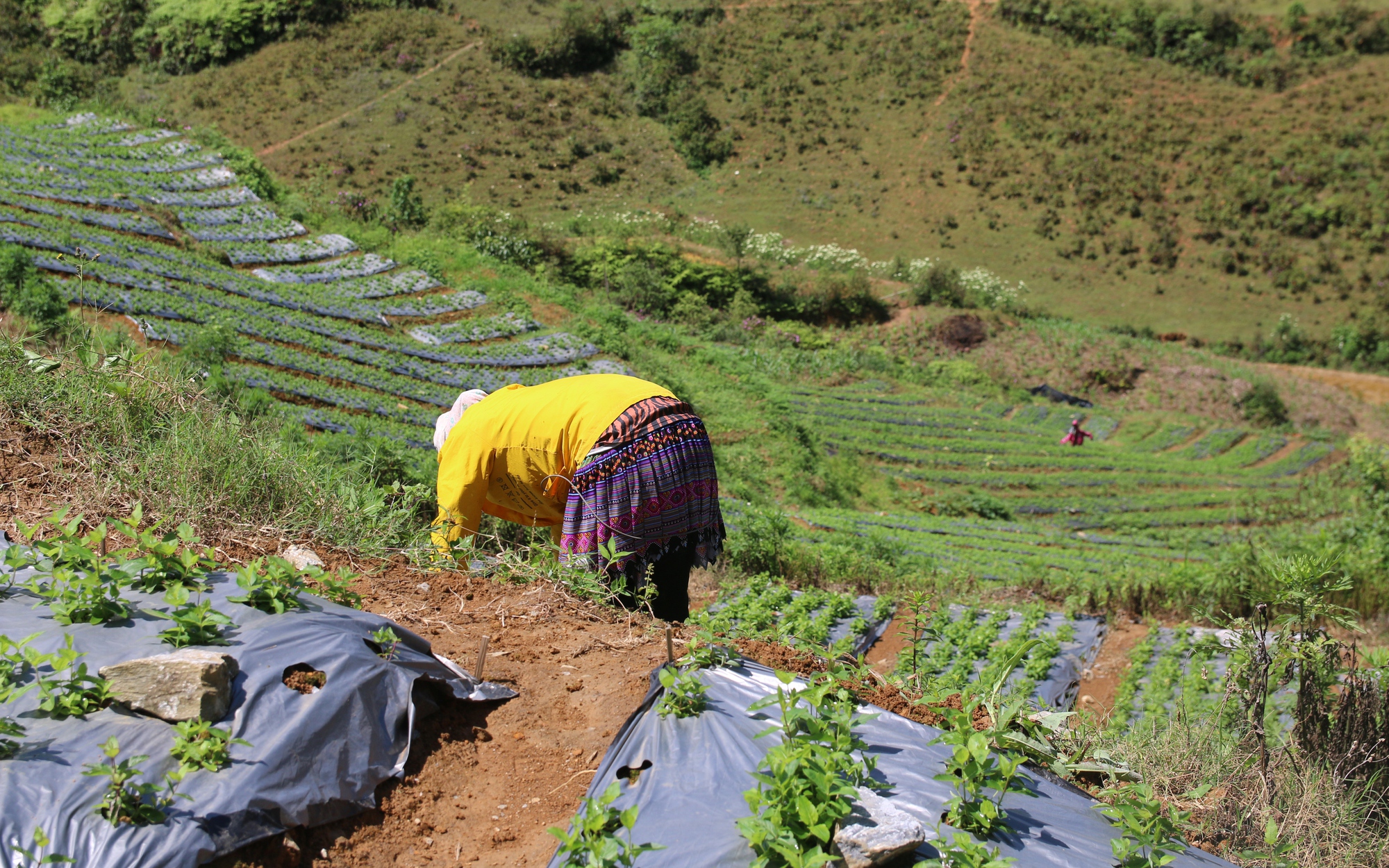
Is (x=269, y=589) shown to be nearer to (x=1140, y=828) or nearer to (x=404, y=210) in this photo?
(x=1140, y=828)

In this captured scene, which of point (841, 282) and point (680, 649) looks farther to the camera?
point (841, 282)

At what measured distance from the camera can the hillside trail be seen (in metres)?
26.3

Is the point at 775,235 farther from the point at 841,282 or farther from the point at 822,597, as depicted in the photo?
the point at 822,597

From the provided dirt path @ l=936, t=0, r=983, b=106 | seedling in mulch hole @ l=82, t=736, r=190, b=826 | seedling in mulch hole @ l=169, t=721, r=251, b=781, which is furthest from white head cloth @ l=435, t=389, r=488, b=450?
dirt path @ l=936, t=0, r=983, b=106

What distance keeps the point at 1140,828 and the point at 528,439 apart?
248 centimetres

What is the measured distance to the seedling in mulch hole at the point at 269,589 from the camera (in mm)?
2520

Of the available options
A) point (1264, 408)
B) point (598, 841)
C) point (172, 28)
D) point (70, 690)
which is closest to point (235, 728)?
point (70, 690)

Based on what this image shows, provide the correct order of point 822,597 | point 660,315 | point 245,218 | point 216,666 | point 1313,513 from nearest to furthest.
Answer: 1. point 216,666
2. point 822,597
3. point 1313,513
4. point 245,218
5. point 660,315

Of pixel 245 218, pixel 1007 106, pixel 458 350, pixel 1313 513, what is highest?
pixel 1007 106

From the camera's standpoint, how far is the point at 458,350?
42.5 ft

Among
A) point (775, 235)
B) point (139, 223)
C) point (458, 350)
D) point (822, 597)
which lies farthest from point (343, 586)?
point (775, 235)

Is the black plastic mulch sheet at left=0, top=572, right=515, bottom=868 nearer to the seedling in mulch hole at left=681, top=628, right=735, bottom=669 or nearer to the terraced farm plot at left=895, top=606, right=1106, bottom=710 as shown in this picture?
the seedling in mulch hole at left=681, top=628, right=735, bottom=669

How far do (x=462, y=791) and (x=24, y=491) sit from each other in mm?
2506

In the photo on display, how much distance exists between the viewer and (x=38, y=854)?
5.89 ft
